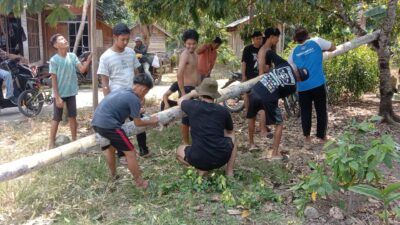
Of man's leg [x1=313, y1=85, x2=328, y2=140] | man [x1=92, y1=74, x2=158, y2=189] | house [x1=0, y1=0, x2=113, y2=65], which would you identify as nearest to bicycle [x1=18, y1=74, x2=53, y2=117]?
house [x1=0, y1=0, x2=113, y2=65]

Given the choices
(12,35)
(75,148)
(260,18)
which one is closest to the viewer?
(75,148)

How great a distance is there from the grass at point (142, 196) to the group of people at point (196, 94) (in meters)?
0.21

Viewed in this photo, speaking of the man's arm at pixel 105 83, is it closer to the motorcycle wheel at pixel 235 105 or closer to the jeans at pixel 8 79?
the motorcycle wheel at pixel 235 105

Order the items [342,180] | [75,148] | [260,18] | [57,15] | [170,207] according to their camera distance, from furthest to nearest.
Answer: [260,18], [57,15], [75,148], [170,207], [342,180]

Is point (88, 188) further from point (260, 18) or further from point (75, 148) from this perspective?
point (260, 18)

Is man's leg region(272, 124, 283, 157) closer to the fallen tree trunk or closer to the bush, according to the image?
the fallen tree trunk

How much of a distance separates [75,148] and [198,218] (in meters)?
1.40

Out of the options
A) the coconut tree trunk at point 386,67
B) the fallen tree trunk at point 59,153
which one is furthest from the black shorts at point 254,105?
the coconut tree trunk at point 386,67

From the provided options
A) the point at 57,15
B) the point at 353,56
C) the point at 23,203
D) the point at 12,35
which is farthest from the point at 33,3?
the point at 12,35

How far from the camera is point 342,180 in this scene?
3660 mm

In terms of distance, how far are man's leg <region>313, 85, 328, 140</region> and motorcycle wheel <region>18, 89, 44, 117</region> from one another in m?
5.54

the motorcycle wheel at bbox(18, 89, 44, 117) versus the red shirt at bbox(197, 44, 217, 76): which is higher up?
the red shirt at bbox(197, 44, 217, 76)

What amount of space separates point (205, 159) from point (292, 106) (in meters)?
4.10

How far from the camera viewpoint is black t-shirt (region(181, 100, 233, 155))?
417 centimetres
